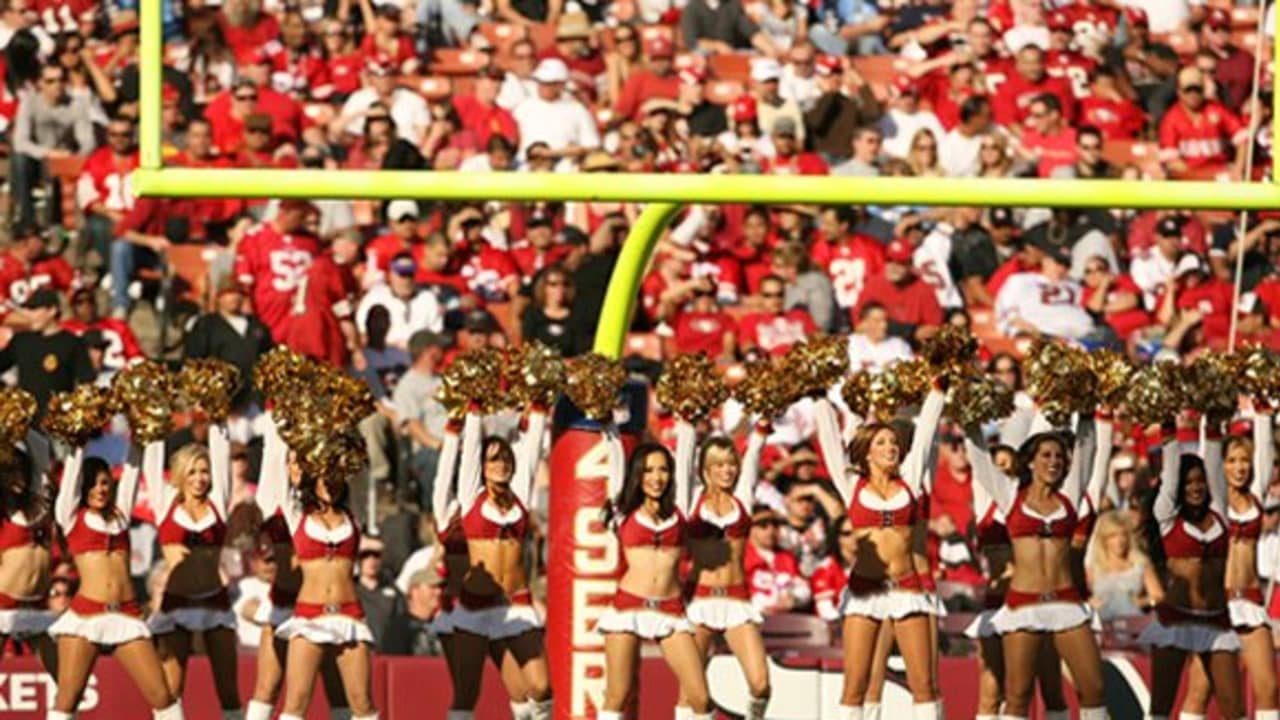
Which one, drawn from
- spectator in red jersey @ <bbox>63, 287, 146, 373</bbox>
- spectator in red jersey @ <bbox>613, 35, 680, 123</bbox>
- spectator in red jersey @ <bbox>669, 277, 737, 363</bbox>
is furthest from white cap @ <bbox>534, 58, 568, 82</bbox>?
spectator in red jersey @ <bbox>63, 287, 146, 373</bbox>

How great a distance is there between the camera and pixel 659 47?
20.0 metres

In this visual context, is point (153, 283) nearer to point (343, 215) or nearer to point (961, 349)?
point (343, 215)

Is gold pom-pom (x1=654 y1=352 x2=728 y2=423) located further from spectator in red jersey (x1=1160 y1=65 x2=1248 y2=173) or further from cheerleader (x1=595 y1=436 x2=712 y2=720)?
spectator in red jersey (x1=1160 y1=65 x2=1248 y2=173)

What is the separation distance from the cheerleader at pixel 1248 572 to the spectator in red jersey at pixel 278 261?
503 cm

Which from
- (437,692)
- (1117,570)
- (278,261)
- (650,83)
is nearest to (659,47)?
(650,83)

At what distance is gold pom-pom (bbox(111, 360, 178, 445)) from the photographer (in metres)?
14.4

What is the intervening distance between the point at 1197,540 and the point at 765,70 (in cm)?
553

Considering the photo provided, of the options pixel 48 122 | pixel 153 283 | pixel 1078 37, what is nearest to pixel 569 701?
pixel 153 283

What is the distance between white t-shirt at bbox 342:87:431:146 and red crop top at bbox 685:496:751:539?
16.2ft

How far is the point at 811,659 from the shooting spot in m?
16.1

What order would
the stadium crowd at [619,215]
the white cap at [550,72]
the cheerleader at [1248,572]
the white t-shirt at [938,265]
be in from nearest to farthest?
the cheerleader at [1248,572] < the stadium crowd at [619,215] < the white t-shirt at [938,265] < the white cap at [550,72]

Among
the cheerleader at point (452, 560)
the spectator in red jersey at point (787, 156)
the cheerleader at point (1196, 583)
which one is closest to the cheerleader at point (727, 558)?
the cheerleader at point (452, 560)

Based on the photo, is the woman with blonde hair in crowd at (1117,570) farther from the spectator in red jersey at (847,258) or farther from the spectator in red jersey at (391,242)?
the spectator in red jersey at (391,242)

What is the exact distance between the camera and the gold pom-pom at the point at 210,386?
14.4 meters
